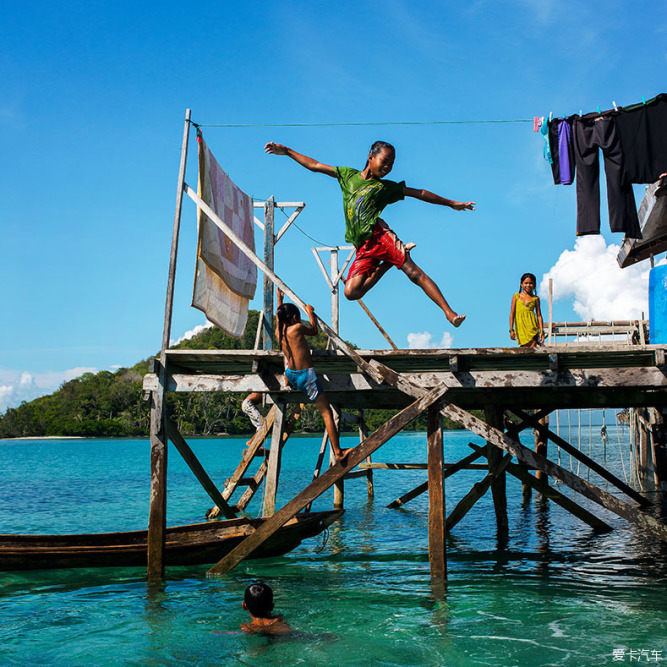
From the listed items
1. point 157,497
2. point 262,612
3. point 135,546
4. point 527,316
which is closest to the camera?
point 262,612

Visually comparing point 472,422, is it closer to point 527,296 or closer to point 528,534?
point 527,296

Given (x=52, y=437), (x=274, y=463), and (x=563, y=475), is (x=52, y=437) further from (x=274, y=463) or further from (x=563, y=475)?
(x=563, y=475)

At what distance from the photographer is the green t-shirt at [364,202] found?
737cm

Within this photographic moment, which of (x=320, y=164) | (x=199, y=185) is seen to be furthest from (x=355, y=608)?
(x=199, y=185)

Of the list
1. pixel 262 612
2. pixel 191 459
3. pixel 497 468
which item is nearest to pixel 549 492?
pixel 497 468

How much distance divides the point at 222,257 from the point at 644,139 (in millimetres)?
6263

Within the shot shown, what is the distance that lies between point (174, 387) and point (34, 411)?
102165mm

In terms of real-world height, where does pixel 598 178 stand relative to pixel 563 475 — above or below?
above

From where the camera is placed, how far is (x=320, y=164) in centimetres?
771

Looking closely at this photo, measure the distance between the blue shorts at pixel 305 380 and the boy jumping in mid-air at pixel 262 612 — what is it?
2120 millimetres

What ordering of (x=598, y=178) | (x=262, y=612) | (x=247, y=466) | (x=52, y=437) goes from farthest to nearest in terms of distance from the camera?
(x=52, y=437), (x=247, y=466), (x=598, y=178), (x=262, y=612)

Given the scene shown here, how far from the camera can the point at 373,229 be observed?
7449 mm

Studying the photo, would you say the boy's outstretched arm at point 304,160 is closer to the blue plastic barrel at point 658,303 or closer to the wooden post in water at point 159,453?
the wooden post in water at point 159,453

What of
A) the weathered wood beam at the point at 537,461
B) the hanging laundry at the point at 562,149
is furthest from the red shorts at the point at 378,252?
the hanging laundry at the point at 562,149
